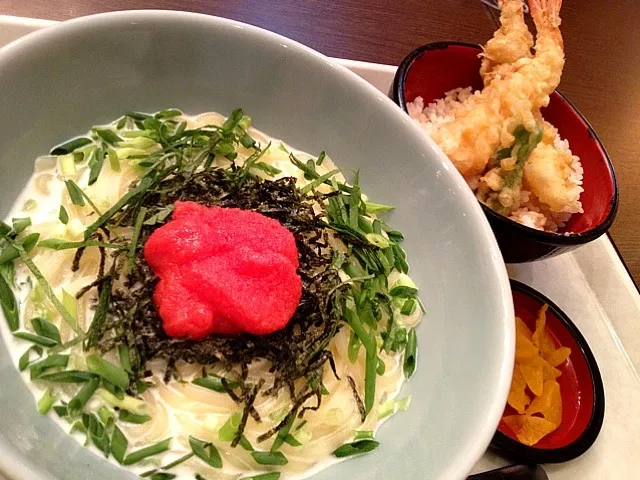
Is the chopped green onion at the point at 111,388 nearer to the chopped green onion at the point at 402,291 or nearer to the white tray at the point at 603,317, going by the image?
the chopped green onion at the point at 402,291

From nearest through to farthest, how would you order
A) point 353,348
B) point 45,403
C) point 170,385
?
point 45,403 < point 170,385 < point 353,348

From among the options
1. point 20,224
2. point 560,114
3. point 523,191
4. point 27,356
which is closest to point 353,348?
point 27,356

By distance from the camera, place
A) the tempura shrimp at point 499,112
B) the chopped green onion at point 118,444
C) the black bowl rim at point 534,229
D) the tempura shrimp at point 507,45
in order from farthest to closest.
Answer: the tempura shrimp at point 507,45
the tempura shrimp at point 499,112
the black bowl rim at point 534,229
the chopped green onion at point 118,444

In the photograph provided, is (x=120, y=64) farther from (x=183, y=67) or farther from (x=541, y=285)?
(x=541, y=285)

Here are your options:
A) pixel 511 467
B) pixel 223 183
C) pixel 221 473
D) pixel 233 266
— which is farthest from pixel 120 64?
pixel 511 467

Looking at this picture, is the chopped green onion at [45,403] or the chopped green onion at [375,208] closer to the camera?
the chopped green onion at [45,403]

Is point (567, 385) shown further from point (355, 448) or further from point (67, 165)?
point (67, 165)

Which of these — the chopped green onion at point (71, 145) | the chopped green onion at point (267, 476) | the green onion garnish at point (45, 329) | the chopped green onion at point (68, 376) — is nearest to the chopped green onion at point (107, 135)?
the chopped green onion at point (71, 145)
